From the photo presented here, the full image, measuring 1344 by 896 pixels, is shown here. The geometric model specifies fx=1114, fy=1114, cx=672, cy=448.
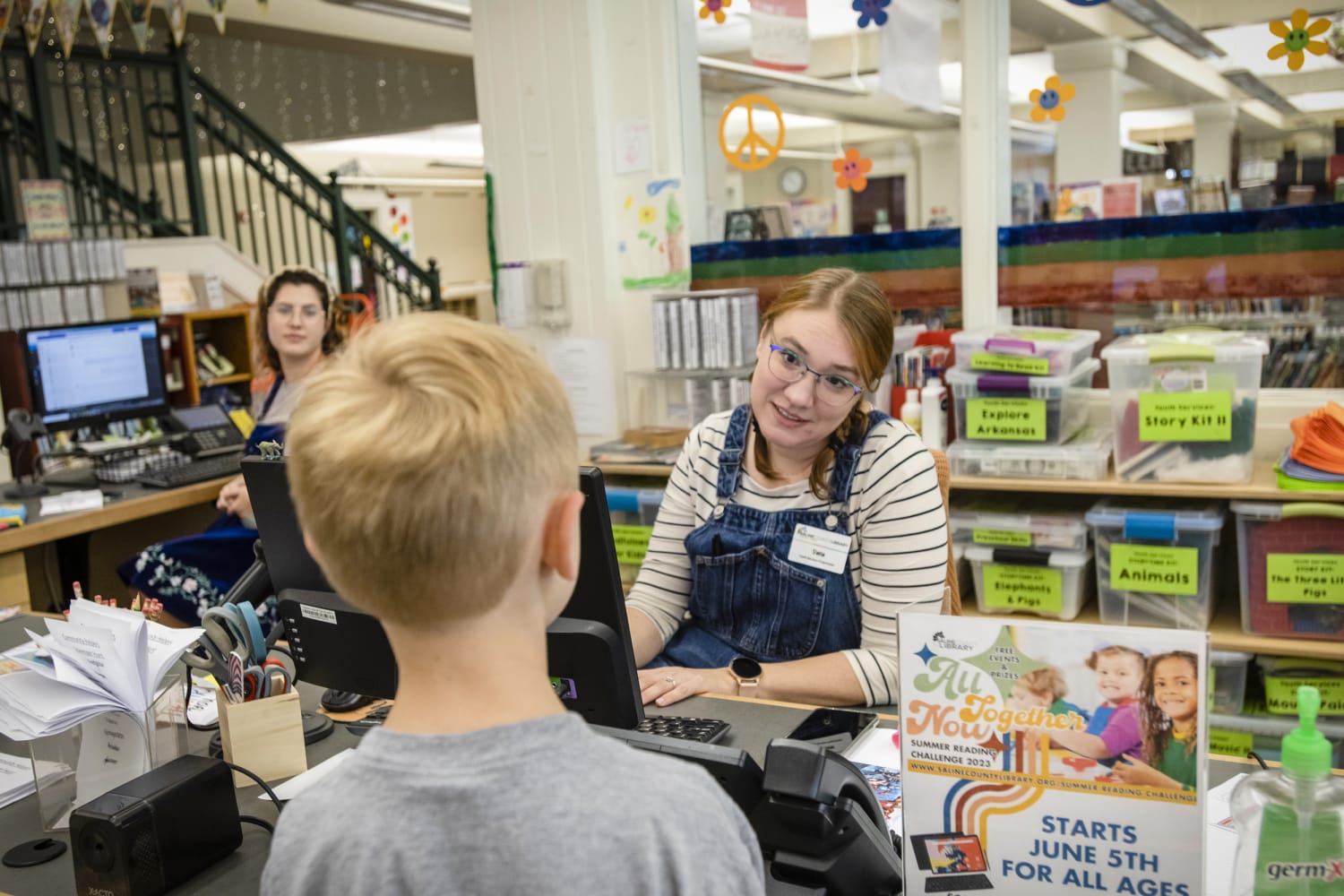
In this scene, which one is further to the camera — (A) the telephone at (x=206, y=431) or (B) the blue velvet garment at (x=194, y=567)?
(A) the telephone at (x=206, y=431)

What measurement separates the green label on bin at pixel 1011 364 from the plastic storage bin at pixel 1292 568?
1.84 ft

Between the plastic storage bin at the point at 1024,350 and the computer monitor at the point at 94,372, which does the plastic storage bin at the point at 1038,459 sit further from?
the computer monitor at the point at 94,372

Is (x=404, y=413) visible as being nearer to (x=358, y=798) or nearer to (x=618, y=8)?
(x=358, y=798)

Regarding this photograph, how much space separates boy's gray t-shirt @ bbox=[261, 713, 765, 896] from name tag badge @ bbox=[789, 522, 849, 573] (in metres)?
1.21

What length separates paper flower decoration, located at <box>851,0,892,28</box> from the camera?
343cm

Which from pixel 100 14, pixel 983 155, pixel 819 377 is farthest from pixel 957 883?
pixel 100 14

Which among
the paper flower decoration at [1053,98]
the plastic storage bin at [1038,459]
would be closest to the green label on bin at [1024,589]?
the plastic storage bin at [1038,459]

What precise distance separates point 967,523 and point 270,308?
226 centimetres

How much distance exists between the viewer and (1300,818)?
94cm

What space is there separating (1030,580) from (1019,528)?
5.6 inches

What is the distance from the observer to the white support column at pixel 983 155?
10.8ft

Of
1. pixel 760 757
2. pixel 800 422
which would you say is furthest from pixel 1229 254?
pixel 760 757

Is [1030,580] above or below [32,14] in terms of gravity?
below

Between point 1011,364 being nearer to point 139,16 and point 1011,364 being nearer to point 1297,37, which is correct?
point 1297,37
